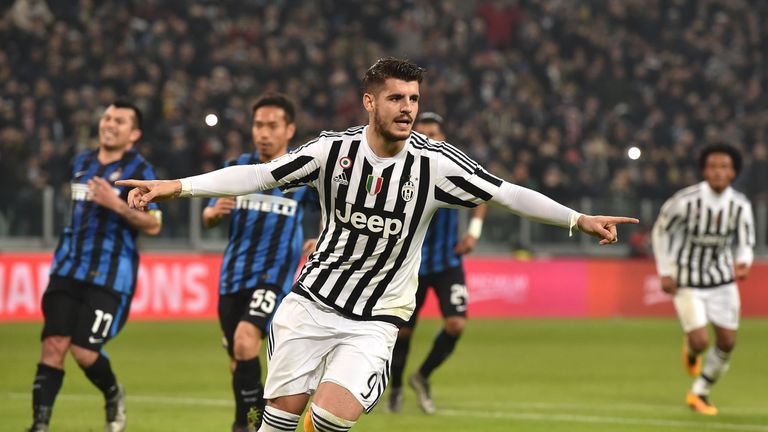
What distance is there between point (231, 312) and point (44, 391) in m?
1.35

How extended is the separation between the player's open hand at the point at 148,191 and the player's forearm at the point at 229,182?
0.08 metres

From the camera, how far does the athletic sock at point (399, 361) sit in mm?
10711

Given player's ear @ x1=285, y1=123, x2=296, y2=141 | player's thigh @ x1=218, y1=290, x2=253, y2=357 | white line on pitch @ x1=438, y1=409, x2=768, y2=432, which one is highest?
player's ear @ x1=285, y1=123, x2=296, y2=141

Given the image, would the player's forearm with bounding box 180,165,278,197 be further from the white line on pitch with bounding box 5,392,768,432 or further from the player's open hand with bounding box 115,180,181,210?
the white line on pitch with bounding box 5,392,768,432

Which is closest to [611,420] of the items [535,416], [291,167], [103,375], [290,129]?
[535,416]

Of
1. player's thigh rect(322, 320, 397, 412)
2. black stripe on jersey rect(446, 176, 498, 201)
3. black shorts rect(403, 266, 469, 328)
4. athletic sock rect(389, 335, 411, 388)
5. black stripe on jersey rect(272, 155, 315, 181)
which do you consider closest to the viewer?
player's thigh rect(322, 320, 397, 412)

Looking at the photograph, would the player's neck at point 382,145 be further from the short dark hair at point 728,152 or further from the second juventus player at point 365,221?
the short dark hair at point 728,152

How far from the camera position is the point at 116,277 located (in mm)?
8531

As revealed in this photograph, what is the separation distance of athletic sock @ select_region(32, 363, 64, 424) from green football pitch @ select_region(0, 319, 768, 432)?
3.12ft

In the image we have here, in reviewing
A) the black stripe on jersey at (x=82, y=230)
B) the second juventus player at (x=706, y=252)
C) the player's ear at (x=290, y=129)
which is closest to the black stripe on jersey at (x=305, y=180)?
the player's ear at (x=290, y=129)

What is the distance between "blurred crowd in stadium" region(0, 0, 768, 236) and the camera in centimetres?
2102

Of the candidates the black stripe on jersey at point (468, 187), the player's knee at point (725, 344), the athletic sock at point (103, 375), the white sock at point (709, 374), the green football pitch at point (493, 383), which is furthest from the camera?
the player's knee at point (725, 344)

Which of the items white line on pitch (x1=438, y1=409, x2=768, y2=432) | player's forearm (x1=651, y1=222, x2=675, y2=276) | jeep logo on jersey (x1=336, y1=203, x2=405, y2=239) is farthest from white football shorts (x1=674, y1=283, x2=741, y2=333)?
jeep logo on jersey (x1=336, y1=203, x2=405, y2=239)

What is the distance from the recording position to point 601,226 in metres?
5.94
